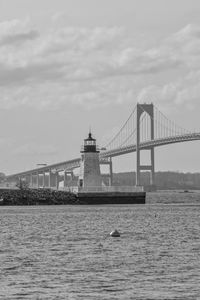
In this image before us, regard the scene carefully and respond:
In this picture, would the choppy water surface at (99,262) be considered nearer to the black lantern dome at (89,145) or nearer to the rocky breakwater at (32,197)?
the black lantern dome at (89,145)

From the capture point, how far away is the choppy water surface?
2269 centimetres

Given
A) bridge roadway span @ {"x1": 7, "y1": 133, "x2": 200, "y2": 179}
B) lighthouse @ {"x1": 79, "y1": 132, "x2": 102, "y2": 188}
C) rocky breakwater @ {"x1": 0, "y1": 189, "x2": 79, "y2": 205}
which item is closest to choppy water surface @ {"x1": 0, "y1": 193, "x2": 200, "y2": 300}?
lighthouse @ {"x1": 79, "y1": 132, "x2": 102, "y2": 188}

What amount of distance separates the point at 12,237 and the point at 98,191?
33.4 metres

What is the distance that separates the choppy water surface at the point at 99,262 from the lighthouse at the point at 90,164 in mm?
24042

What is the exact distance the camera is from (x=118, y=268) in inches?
1054

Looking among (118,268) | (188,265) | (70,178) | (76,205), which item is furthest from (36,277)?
(70,178)

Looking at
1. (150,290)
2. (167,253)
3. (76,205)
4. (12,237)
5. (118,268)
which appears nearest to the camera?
(150,290)

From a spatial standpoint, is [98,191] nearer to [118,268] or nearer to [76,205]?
[76,205]

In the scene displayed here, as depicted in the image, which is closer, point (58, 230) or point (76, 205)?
point (58, 230)

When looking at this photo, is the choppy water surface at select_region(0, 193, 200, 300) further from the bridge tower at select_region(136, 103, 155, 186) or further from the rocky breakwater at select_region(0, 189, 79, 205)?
the bridge tower at select_region(136, 103, 155, 186)

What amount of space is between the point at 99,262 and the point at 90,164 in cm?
4210

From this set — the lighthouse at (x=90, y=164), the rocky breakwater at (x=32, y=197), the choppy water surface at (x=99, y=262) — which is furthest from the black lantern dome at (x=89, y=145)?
the choppy water surface at (x=99, y=262)

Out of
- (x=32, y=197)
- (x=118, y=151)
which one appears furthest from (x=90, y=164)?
(x=118, y=151)

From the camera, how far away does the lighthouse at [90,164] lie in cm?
7044
